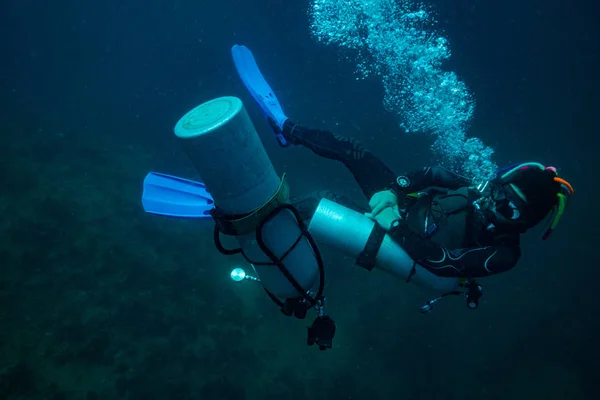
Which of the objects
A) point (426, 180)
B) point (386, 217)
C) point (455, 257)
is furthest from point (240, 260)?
point (455, 257)

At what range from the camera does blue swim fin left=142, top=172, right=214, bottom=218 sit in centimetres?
338

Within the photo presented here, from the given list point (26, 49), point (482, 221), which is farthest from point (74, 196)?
point (26, 49)

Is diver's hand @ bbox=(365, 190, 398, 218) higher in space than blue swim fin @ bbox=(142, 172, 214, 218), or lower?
higher

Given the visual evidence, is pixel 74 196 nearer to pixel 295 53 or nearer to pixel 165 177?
pixel 165 177

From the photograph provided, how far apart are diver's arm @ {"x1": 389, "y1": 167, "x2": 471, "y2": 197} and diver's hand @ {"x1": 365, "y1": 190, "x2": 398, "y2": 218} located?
0.17 m

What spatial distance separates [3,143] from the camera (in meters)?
11.8

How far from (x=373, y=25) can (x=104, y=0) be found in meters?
25.7

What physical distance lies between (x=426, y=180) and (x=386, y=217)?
3.55 ft

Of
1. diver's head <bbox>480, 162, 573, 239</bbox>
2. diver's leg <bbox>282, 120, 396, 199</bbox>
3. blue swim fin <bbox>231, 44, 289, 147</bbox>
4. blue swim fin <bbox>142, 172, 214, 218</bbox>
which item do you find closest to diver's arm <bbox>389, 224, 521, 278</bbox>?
diver's head <bbox>480, 162, 573, 239</bbox>

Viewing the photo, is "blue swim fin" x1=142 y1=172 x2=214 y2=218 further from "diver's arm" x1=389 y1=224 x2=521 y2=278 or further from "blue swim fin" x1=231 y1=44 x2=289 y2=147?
"diver's arm" x1=389 y1=224 x2=521 y2=278

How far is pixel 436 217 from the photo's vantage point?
12.6 ft

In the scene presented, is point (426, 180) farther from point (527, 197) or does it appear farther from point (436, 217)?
point (527, 197)

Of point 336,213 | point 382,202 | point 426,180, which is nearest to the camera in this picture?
point 336,213

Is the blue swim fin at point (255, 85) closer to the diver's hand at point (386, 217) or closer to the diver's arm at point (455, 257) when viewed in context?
the diver's hand at point (386, 217)
